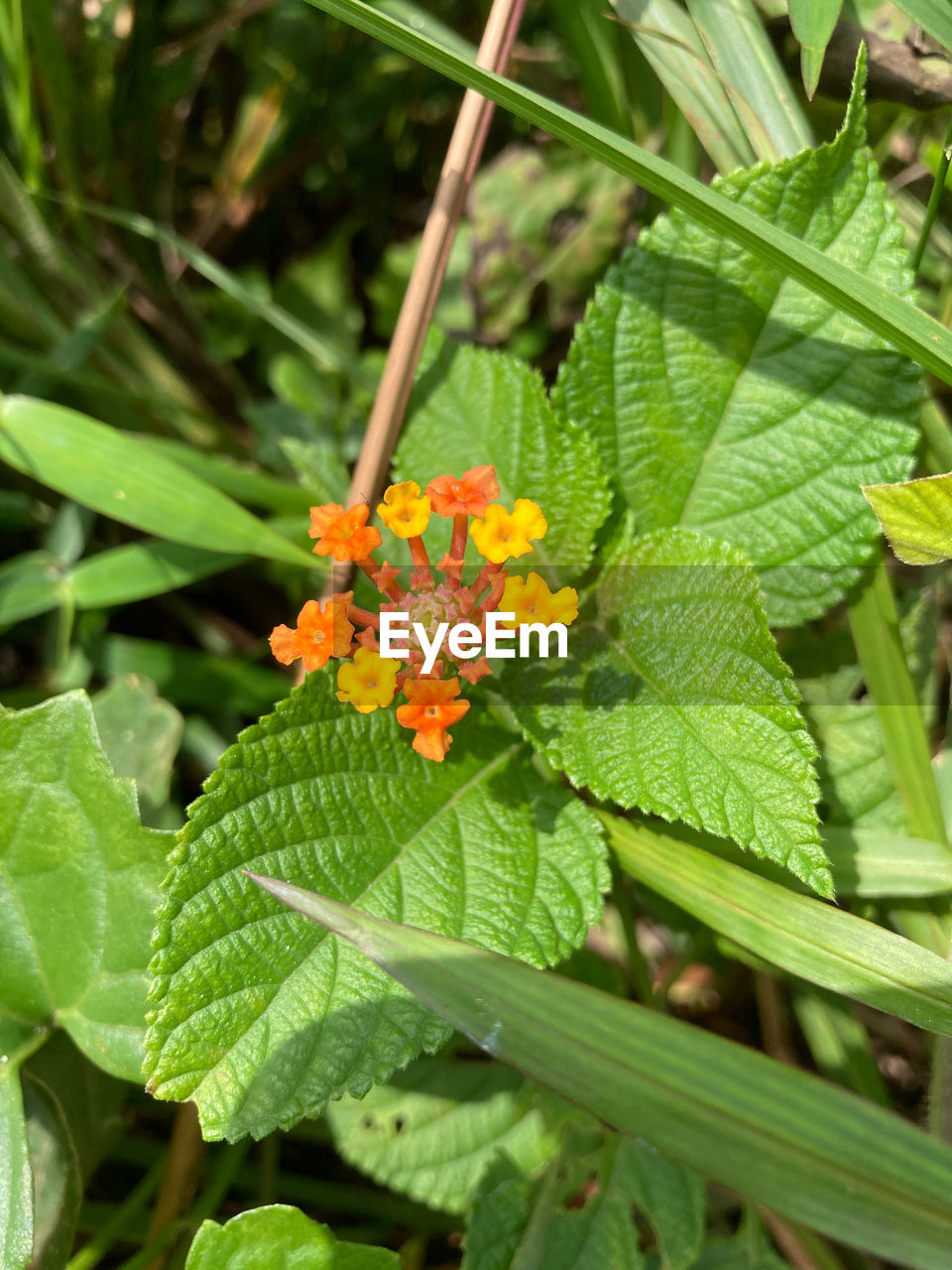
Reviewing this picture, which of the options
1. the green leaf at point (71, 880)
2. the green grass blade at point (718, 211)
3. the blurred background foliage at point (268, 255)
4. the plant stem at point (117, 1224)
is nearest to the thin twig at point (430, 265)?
the blurred background foliage at point (268, 255)

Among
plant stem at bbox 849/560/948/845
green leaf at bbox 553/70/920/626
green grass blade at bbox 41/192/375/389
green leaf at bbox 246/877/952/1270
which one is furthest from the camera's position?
green grass blade at bbox 41/192/375/389

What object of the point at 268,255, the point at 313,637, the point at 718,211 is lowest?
the point at 313,637

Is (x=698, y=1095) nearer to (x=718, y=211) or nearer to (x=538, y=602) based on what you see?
(x=538, y=602)

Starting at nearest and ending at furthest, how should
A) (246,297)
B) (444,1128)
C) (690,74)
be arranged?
(690,74)
(444,1128)
(246,297)

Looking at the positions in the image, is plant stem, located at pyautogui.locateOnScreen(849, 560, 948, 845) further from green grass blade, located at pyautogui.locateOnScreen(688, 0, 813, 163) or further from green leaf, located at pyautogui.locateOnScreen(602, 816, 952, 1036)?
green grass blade, located at pyautogui.locateOnScreen(688, 0, 813, 163)

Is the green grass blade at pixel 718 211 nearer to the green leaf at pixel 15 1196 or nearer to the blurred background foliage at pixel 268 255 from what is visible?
the blurred background foliage at pixel 268 255

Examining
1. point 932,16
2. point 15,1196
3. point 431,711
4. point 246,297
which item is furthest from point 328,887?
point 932,16

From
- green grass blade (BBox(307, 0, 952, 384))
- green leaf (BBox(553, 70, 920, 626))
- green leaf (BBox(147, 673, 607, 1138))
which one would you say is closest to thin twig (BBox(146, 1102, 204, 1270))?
green leaf (BBox(147, 673, 607, 1138))

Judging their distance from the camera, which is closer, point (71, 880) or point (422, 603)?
point (422, 603)
